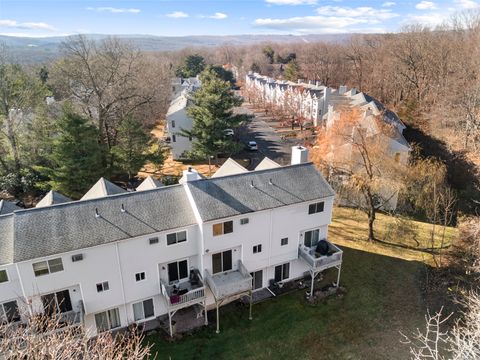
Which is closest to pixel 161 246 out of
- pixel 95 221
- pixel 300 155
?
pixel 95 221

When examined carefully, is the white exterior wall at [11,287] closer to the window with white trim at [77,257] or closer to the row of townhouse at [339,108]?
the window with white trim at [77,257]

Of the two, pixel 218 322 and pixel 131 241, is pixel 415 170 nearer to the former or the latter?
pixel 218 322

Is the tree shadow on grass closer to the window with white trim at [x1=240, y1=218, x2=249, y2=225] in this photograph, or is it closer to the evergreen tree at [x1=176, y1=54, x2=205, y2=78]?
the window with white trim at [x1=240, y1=218, x2=249, y2=225]

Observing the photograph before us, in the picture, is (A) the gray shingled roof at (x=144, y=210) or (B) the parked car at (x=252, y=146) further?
(B) the parked car at (x=252, y=146)

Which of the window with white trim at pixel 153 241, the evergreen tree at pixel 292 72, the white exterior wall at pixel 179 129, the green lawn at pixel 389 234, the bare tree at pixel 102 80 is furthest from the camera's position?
the evergreen tree at pixel 292 72

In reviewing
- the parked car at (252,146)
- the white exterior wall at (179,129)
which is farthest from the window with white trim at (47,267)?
the parked car at (252,146)

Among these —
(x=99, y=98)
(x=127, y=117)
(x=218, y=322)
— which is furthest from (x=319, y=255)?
(x=99, y=98)

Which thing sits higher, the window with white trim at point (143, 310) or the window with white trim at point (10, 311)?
the window with white trim at point (10, 311)
